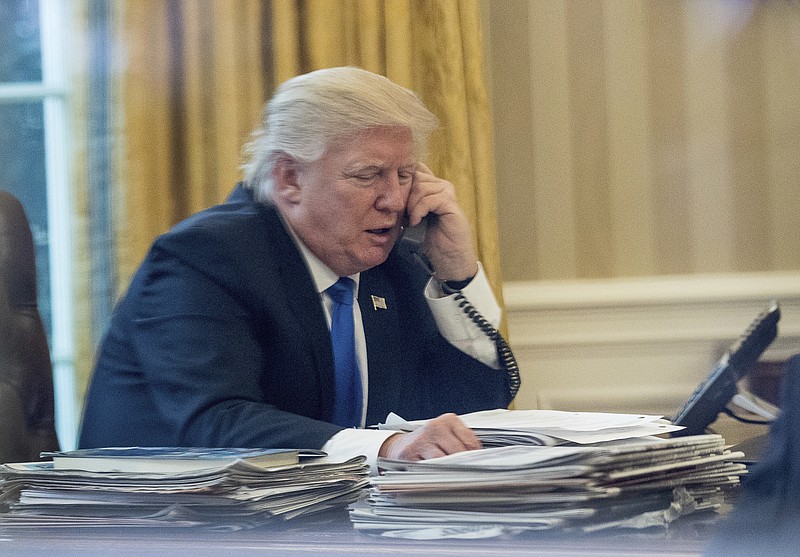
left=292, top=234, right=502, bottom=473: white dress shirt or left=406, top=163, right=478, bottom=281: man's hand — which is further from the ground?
left=406, top=163, right=478, bottom=281: man's hand

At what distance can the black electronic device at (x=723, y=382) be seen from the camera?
58.6 inches

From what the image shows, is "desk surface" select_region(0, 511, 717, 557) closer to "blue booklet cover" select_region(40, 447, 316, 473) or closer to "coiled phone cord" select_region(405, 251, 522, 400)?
"blue booklet cover" select_region(40, 447, 316, 473)

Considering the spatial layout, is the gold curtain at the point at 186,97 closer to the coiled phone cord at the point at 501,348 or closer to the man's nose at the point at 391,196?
the man's nose at the point at 391,196

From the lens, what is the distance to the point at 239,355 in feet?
4.56

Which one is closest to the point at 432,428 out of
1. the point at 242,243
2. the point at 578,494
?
the point at 578,494

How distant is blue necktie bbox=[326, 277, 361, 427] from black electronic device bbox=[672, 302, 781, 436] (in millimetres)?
546

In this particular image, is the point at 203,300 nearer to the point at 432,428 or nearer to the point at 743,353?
the point at 432,428

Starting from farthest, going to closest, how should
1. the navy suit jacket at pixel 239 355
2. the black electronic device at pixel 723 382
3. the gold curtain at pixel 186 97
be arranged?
1. the gold curtain at pixel 186 97
2. the black electronic device at pixel 723 382
3. the navy suit jacket at pixel 239 355

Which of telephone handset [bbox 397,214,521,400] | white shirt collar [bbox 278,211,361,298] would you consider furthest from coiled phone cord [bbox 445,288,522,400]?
white shirt collar [bbox 278,211,361,298]

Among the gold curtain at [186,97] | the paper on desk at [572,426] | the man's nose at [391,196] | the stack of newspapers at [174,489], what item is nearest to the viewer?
the stack of newspapers at [174,489]

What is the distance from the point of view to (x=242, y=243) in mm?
1564

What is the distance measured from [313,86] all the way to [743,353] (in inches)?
33.8

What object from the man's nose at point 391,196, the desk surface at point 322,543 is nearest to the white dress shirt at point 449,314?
the man's nose at point 391,196

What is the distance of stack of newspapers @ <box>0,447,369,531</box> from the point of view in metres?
0.82
